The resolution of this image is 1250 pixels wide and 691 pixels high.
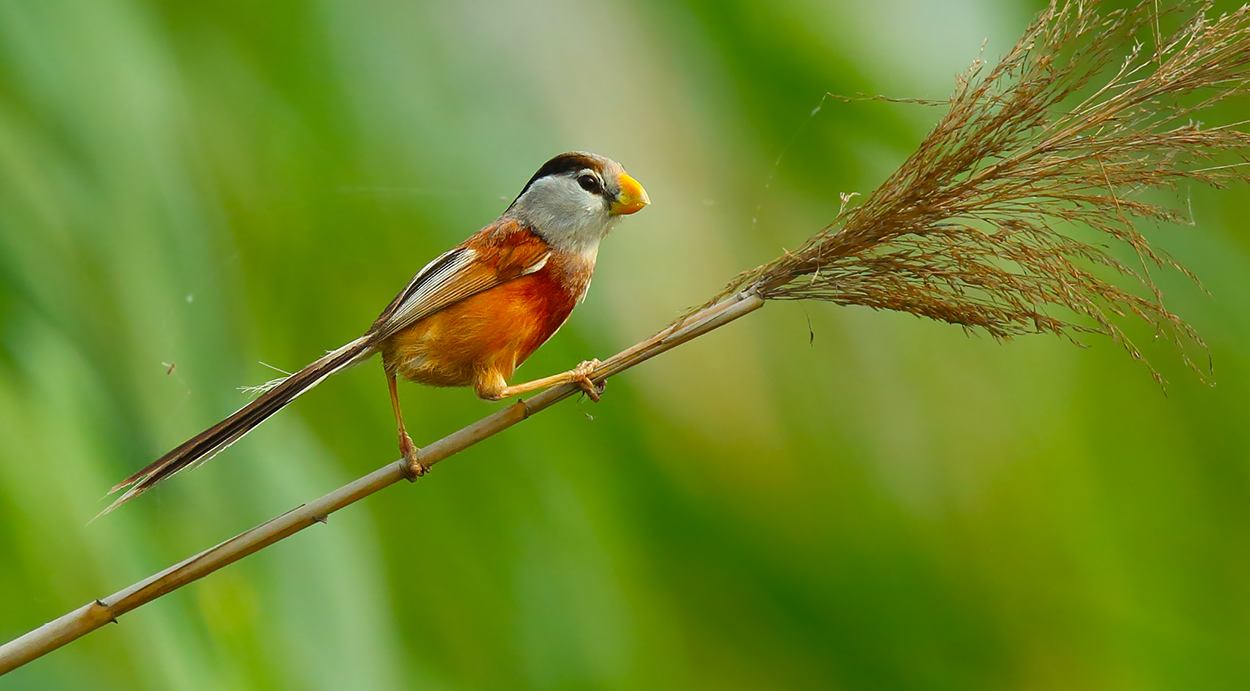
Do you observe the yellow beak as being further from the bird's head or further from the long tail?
the long tail

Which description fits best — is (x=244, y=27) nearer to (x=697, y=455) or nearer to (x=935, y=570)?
(x=697, y=455)

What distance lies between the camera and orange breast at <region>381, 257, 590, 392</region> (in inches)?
100.0

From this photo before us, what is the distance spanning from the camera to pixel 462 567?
3.39 meters

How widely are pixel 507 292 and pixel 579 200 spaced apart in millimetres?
257

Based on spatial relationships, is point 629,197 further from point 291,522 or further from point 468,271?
point 291,522

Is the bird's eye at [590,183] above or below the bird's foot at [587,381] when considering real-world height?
above

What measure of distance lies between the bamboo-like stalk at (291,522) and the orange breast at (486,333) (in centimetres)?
39

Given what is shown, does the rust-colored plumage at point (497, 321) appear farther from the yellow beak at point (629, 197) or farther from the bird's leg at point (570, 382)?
the yellow beak at point (629, 197)

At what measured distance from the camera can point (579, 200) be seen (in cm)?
265

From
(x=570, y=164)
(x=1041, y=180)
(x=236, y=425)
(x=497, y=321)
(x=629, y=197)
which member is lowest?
(x=1041, y=180)

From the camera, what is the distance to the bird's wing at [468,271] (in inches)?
99.3

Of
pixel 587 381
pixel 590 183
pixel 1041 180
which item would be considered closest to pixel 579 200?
pixel 590 183

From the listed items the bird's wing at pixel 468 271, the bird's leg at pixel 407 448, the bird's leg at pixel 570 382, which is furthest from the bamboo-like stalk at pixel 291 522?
the bird's wing at pixel 468 271

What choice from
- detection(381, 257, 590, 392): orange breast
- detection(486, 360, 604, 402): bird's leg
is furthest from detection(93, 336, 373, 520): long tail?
detection(486, 360, 604, 402): bird's leg
